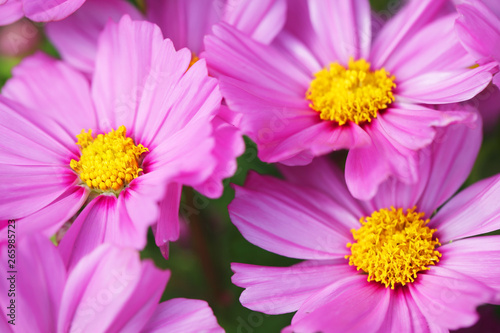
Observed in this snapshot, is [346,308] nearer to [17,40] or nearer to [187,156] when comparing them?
[187,156]

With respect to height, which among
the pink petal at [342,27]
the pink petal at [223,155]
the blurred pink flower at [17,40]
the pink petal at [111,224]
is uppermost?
the pink petal at [342,27]

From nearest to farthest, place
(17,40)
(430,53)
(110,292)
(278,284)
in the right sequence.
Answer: (110,292), (278,284), (430,53), (17,40)

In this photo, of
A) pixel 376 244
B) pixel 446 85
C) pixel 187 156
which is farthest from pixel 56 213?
pixel 446 85

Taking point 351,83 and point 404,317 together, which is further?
point 351,83

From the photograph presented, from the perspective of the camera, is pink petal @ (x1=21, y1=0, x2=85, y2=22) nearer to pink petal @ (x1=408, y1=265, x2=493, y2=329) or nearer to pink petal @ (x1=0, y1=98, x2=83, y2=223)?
pink petal @ (x1=0, y1=98, x2=83, y2=223)

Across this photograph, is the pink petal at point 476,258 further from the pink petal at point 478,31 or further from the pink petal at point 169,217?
the pink petal at point 169,217

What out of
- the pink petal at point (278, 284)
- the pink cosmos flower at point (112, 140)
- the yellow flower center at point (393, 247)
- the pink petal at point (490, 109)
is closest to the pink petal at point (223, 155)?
the pink cosmos flower at point (112, 140)
